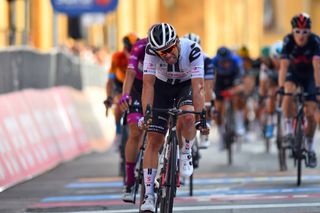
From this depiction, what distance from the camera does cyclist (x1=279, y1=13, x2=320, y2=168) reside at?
13562 mm

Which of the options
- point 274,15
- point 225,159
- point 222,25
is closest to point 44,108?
point 225,159

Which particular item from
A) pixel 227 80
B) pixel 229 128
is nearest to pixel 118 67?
pixel 229 128

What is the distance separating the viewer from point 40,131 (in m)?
17.6

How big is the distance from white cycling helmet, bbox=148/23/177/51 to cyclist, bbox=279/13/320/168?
417 cm

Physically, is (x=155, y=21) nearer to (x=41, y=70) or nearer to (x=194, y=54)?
(x=41, y=70)

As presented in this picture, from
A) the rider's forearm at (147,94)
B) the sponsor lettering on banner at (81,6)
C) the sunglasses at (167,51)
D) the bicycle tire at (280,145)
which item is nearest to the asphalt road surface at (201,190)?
the bicycle tire at (280,145)

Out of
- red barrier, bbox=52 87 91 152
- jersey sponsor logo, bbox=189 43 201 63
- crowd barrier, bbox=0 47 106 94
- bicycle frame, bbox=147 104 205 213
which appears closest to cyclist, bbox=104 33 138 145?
crowd barrier, bbox=0 47 106 94

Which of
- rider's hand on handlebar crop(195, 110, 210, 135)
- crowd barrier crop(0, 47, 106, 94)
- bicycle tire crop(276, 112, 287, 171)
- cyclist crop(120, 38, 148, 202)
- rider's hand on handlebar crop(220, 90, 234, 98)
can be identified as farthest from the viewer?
rider's hand on handlebar crop(220, 90, 234, 98)

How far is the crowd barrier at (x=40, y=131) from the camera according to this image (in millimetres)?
15297

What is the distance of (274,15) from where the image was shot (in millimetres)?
125438

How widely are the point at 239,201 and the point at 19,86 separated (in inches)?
233

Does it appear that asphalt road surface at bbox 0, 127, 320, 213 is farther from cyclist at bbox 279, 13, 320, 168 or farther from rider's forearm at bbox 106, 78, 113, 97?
rider's forearm at bbox 106, 78, 113, 97

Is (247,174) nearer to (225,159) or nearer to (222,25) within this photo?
(225,159)

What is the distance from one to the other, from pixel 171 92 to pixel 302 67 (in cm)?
405
